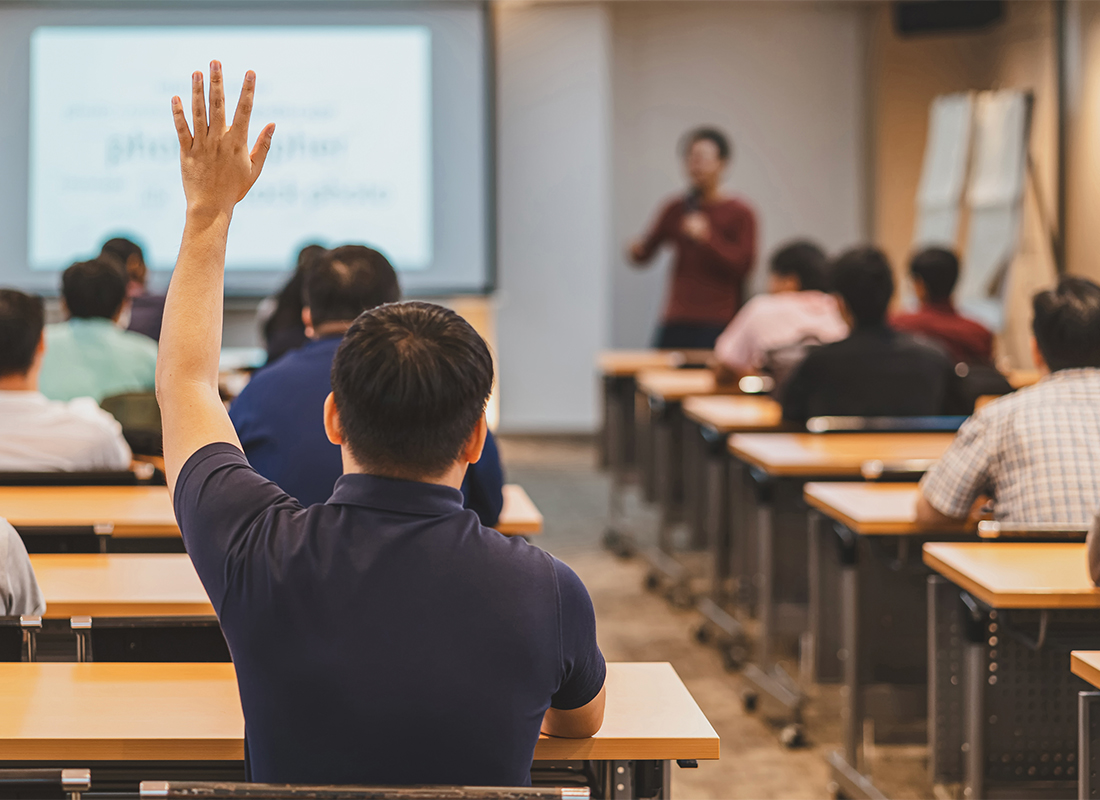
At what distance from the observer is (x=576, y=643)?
1.22 meters

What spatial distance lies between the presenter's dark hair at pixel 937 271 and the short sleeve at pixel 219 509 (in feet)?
12.4

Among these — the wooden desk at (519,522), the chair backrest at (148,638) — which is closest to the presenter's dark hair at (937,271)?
the wooden desk at (519,522)

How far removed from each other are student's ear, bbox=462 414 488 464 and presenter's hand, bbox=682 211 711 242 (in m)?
5.51

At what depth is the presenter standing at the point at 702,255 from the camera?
6723 mm

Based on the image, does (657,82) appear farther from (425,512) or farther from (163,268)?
(425,512)

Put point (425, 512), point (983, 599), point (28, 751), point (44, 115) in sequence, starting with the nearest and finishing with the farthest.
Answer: point (425, 512) < point (28, 751) < point (983, 599) < point (44, 115)

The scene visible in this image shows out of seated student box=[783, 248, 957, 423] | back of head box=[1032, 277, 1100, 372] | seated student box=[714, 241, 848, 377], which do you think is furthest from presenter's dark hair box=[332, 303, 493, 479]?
seated student box=[714, 241, 848, 377]

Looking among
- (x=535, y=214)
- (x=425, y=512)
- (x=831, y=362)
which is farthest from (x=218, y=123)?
(x=535, y=214)

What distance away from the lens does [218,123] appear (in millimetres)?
1288

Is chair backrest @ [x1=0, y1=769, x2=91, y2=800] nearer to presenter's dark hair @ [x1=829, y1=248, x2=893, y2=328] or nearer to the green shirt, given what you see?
the green shirt

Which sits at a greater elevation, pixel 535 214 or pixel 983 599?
pixel 535 214

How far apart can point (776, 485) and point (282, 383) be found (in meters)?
1.68

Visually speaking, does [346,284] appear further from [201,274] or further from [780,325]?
[780,325]

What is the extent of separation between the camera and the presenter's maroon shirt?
675cm
